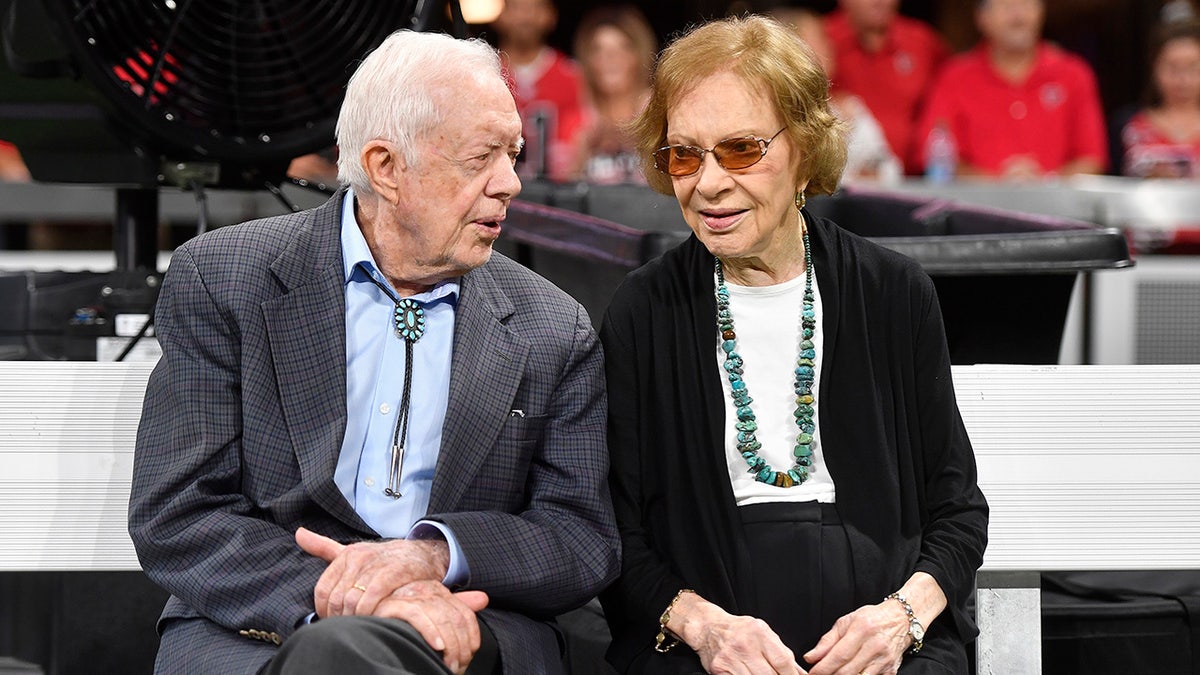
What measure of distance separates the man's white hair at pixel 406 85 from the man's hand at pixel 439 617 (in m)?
0.55

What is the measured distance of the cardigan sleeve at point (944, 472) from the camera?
1896mm

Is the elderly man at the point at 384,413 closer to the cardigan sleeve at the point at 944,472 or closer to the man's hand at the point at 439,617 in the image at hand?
the man's hand at the point at 439,617

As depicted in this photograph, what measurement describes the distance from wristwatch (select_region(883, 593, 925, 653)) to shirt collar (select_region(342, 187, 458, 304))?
71 centimetres

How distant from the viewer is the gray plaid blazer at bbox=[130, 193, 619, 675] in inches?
68.3

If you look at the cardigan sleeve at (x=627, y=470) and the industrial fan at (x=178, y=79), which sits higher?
the industrial fan at (x=178, y=79)

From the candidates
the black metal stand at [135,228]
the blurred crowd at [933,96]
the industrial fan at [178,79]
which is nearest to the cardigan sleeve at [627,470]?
the industrial fan at [178,79]

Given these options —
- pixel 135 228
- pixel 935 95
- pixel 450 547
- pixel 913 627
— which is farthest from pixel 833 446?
pixel 935 95

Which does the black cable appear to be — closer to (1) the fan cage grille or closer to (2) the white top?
(1) the fan cage grille

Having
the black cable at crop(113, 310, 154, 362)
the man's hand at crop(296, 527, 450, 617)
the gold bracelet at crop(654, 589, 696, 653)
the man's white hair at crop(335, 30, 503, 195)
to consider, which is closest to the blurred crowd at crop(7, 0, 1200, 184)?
the black cable at crop(113, 310, 154, 362)

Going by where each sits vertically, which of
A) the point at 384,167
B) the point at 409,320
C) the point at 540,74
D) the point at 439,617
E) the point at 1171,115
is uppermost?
the point at 540,74

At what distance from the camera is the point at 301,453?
1788 millimetres

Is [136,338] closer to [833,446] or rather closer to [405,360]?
[405,360]

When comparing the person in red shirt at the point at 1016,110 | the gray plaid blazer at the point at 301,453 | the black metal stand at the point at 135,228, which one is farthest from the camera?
the person in red shirt at the point at 1016,110

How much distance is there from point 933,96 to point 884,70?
0.26 m
